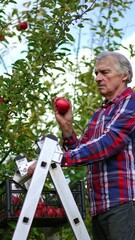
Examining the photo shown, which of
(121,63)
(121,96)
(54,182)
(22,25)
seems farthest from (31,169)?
(22,25)

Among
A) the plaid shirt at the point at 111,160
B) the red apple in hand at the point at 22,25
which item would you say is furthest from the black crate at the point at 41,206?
the red apple in hand at the point at 22,25

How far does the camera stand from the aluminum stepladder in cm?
375

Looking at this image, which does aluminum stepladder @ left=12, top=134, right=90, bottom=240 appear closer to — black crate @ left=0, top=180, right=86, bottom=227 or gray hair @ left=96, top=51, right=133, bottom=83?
black crate @ left=0, top=180, right=86, bottom=227

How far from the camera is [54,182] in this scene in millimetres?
3838

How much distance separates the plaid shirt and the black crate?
0.31 m

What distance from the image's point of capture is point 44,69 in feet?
17.4

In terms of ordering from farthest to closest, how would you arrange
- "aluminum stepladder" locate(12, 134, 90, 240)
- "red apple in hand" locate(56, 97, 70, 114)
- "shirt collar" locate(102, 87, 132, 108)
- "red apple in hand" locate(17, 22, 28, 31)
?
"red apple in hand" locate(17, 22, 28, 31) < "red apple in hand" locate(56, 97, 70, 114) < "shirt collar" locate(102, 87, 132, 108) < "aluminum stepladder" locate(12, 134, 90, 240)

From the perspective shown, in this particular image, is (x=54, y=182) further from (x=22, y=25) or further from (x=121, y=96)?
(x=22, y=25)

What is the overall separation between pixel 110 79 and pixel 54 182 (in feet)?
1.89

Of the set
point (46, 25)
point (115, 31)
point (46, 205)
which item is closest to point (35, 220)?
point (46, 205)

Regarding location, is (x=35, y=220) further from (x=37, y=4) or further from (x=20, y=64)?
(x=37, y=4)

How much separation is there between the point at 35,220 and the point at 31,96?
4.35 feet

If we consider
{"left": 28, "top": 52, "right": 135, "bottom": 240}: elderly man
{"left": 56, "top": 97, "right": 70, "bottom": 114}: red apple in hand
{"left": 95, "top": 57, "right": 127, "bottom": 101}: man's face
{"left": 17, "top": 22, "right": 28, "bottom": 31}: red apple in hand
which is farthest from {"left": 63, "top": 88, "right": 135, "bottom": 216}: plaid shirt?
{"left": 17, "top": 22, "right": 28, "bottom": 31}: red apple in hand

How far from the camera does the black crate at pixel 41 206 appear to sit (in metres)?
4.04
